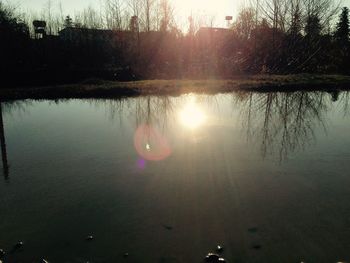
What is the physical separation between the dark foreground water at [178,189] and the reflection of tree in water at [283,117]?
65 mm

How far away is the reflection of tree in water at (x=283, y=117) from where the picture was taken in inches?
279

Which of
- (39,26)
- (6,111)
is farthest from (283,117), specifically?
(39,26)

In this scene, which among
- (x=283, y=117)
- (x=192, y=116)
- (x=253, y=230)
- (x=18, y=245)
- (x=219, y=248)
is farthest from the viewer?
(x=192, y=116)

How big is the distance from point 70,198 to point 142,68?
20388 mm

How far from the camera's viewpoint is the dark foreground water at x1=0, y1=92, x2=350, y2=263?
11.0ft

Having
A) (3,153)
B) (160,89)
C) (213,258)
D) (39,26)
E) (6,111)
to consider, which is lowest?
Result: (213,258)

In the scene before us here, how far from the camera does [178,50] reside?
2750 cm

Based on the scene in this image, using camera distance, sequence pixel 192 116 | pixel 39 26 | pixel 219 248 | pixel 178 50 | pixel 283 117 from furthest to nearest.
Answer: pixel 39 26 < pixel 178 50 < pixel 192 116 < pixel 283 117 < pixel 219 248

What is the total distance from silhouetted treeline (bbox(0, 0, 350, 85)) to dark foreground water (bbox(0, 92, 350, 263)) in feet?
47.1

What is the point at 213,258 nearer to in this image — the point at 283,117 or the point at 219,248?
the point at 219,248

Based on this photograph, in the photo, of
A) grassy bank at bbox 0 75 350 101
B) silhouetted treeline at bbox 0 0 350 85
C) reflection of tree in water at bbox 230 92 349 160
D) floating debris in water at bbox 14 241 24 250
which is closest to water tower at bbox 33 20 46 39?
silhouetted treeline at bbox 0 0 350 85

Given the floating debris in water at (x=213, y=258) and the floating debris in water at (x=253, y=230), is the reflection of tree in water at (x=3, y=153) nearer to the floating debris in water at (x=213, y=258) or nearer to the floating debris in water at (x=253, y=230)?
the floating debris in water at (x=213, y=258)

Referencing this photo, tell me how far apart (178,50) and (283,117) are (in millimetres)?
19332

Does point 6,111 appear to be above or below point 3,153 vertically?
above
